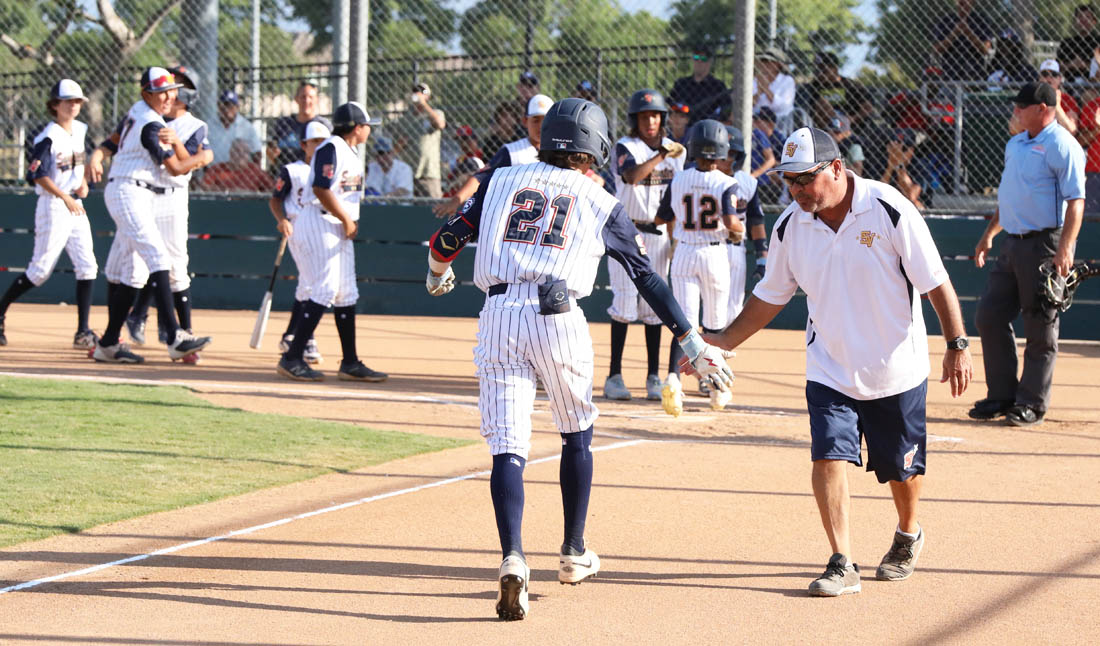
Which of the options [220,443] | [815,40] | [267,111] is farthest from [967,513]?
[267,111]

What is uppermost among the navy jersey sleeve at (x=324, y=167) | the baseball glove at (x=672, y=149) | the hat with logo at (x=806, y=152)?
the baseball glove at (x=672, y=149)

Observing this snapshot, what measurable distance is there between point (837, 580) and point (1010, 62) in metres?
10.6

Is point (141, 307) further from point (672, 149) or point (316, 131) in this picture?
point (672, 149)

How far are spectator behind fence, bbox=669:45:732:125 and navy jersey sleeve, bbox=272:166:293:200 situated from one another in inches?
185

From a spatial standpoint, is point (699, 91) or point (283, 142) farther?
point (283, 142)

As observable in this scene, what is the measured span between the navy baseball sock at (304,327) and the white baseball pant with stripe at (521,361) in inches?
206

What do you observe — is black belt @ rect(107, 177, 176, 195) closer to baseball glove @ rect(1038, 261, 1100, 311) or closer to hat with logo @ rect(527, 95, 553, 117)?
hat with logo @ rect(527, 95, 553, 117)

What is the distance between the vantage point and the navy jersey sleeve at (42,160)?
433 inches

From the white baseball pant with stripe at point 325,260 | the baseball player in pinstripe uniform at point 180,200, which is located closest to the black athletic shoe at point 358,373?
the white baseball pant with stripe at point 325,260

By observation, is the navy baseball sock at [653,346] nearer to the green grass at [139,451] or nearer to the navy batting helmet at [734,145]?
the navy batting helmet at [734,145]

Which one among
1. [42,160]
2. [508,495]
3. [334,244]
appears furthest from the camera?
[42,160]

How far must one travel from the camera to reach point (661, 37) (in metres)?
18.4

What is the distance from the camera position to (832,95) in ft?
44.1

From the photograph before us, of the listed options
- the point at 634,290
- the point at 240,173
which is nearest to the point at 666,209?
the point at 634,290
